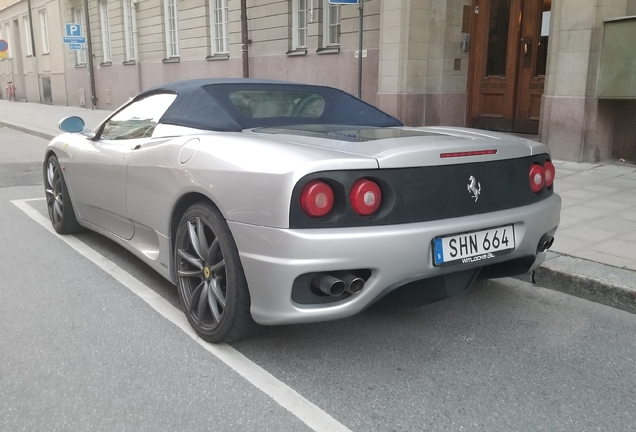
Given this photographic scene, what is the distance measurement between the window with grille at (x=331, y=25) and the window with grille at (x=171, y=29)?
7786mm

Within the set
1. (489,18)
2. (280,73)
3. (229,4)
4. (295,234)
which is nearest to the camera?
(295,234)

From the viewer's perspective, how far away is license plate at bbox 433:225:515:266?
2957 millimetres

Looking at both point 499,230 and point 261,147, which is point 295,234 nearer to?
point 261,147

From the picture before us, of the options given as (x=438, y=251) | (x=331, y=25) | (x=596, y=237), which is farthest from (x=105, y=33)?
(x=438, y=251)

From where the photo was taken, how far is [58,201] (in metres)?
5.50

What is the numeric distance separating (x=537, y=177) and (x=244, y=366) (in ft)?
6.18

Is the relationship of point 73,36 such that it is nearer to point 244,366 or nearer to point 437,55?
point 437,55

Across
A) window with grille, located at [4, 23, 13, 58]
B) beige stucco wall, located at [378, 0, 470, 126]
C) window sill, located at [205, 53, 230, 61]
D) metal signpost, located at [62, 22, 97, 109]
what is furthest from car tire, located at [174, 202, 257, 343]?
window with grille, located at [4, 23, 13, 58]

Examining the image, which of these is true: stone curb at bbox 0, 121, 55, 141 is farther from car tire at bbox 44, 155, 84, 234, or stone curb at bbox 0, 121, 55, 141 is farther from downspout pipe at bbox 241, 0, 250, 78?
car tire at bbox 44, 155, 84, 234

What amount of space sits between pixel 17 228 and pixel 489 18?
29.1 ft

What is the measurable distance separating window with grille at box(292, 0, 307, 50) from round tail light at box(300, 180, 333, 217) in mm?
12484

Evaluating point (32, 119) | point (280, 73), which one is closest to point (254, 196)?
point (280, 73)

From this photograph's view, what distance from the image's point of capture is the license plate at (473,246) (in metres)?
2.96

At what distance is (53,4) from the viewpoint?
28609mm
